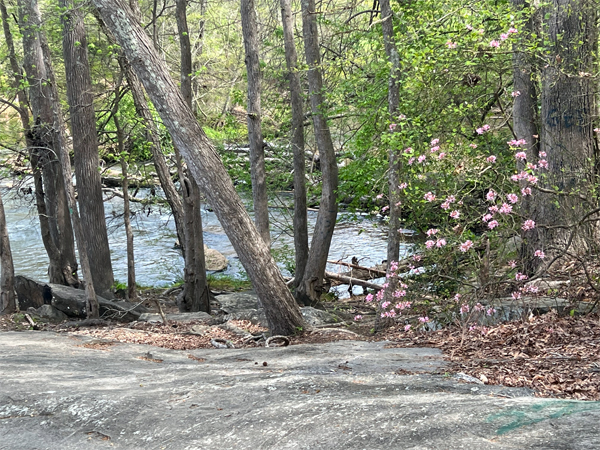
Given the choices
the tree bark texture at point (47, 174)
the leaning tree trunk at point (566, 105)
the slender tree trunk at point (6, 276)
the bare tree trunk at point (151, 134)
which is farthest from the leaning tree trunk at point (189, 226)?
the leaning tree trunk at point (566, 105)

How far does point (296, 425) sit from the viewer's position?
3.99 m

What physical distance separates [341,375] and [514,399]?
174cm

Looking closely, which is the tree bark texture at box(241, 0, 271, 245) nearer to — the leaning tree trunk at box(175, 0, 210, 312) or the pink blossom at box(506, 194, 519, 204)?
the leaning tree trunk at box(175, 0, 210, 312)

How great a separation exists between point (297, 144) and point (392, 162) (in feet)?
17.2

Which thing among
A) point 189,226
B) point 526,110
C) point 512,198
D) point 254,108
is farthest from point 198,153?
point 526,110

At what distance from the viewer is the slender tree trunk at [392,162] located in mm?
9305

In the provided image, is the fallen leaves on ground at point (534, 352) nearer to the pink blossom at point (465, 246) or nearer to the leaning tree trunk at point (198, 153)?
the pink blossom at point (465, 246)

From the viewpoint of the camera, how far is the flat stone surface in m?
3.54

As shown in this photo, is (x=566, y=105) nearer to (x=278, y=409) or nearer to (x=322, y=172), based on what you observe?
(x=322, y=172)

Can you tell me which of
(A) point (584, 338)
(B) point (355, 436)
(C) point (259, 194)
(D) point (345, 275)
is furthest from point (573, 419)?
→ (D) point (345, 275)

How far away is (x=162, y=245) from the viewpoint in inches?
885

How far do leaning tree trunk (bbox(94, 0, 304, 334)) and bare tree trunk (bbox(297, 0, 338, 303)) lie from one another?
5000mm

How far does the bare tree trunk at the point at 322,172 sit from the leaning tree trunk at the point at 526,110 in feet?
14.6

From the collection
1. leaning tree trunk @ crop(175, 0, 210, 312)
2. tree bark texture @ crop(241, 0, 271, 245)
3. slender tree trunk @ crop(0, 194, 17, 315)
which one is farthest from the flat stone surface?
slender tree trunk @ crop(0, 194, 17, 315)
